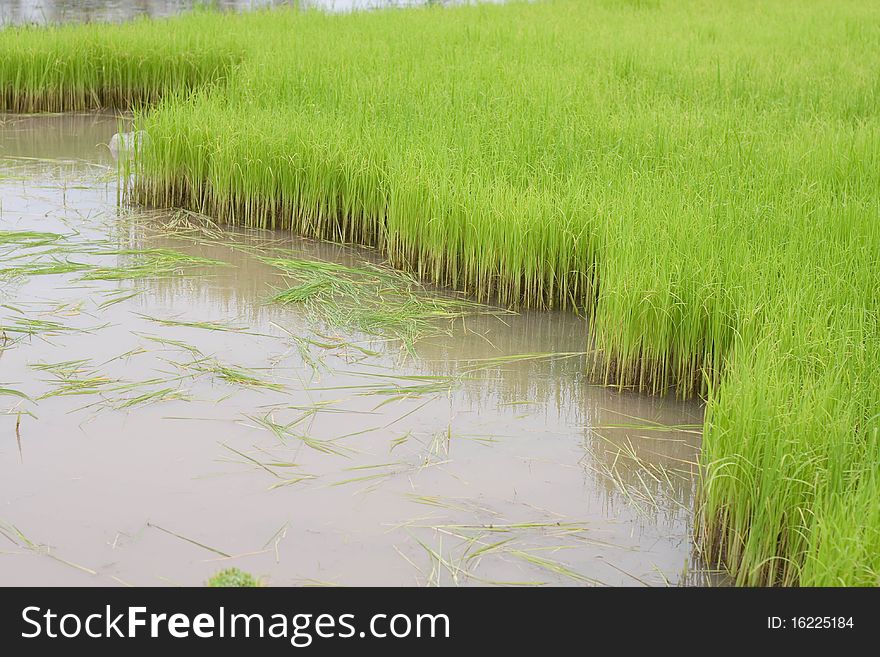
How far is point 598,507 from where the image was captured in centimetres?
282

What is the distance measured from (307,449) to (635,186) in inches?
86.3

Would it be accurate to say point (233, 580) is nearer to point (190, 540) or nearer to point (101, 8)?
point (190, 540)

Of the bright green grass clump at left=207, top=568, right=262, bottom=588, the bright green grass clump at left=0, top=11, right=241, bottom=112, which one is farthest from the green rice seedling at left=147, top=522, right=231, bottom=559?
the bright green grass clump at left=0, top=11, right=241, bottom=112

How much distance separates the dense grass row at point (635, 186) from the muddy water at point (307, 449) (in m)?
0.25

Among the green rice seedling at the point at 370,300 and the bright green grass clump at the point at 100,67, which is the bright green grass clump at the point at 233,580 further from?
the bright green grass clump at the point at 100,67

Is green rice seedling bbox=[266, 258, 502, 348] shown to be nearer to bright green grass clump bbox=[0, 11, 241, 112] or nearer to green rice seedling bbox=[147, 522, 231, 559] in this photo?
green rice seedling bbox=[147, 522, 231, 559]

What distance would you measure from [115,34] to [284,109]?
3.65 m

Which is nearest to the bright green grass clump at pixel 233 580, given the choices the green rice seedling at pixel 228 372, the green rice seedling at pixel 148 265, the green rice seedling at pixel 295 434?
the green rice seedling at pixel 295 434

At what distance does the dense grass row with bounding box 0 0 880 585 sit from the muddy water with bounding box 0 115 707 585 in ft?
0.82

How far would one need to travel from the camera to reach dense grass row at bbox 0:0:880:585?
2.49m

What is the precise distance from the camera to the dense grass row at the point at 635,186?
8.16 ft

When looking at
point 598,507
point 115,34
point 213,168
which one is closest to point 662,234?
point 598,507

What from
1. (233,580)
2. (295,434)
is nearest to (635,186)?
(295,434)

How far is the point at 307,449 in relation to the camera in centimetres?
304
